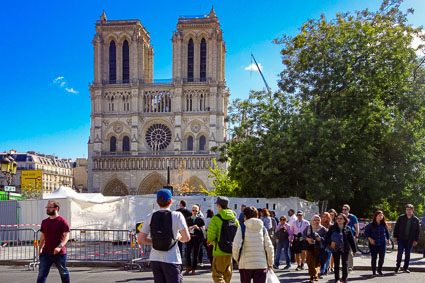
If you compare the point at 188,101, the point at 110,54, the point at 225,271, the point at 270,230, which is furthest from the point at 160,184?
the point at 225,271

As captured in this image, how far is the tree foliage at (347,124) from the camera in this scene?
16203 millimetres

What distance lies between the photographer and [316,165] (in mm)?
15984

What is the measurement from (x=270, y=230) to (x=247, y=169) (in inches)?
254

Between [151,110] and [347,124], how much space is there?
37.6 m

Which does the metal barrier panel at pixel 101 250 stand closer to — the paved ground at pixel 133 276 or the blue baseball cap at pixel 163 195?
the paved ground at pixel 133 276

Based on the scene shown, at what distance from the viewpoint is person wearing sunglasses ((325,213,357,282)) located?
26.6 ft

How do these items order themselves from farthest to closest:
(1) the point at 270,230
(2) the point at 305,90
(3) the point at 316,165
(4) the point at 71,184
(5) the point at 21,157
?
(4) the point at 71,184 → (5) the point at 21,157 → (2) the point at 305,90 → (3) the point at 316,165 → (1) the point at 270,230

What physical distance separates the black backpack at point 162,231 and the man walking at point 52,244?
2.30 meters

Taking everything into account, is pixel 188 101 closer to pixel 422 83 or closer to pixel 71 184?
pixel 422 83

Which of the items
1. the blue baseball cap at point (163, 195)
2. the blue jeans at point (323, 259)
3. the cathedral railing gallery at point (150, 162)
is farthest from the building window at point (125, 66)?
the blue baseball cap at point (163, 195)

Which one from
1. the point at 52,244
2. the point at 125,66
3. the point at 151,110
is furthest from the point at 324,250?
the point at 125,66

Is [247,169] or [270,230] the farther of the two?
[247,169]

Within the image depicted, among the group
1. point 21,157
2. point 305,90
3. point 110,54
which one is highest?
point 110,54

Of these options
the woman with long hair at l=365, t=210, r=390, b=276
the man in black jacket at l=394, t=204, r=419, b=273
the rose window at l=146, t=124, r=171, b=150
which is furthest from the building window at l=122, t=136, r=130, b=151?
the woman with long hair at l=365, t=210, r=390, b=276
